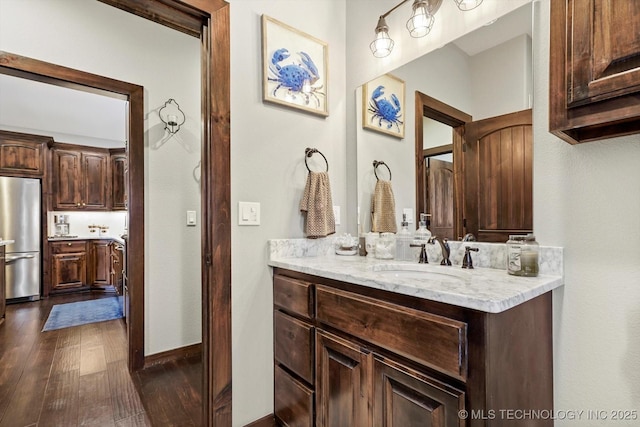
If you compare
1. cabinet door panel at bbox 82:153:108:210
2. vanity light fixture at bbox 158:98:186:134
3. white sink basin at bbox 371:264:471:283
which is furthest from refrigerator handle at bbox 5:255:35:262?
white sink basin at bbox 371:264:471:283

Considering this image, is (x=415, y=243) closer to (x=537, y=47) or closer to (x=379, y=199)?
(x=379, y=199)

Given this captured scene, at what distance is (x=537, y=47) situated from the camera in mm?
1195

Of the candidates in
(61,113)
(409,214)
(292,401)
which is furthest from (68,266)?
(409,214)

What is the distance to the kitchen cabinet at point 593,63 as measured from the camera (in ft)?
2.46

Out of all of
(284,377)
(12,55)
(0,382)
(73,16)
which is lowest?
(0,382)

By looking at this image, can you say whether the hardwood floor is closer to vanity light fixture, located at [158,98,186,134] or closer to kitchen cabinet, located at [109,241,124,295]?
kitchen cabinet, located at [109,241,124,295]

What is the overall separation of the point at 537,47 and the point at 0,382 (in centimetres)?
362

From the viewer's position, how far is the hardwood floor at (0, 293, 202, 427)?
1761 millimetres

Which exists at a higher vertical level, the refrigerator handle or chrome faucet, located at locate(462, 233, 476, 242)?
chrome faucet, located at locate(462, 233, 476, 242)

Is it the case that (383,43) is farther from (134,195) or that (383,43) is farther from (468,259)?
(134,195)

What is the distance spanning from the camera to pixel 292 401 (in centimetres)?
149

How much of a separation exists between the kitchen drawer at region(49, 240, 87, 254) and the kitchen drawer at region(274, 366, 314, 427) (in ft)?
16.0

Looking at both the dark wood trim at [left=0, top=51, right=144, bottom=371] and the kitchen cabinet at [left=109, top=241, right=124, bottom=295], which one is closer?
the dark wood trim at [left=0, top=51, right=144, bottom=371]

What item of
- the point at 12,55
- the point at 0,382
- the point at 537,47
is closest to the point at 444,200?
the point at 537,47
